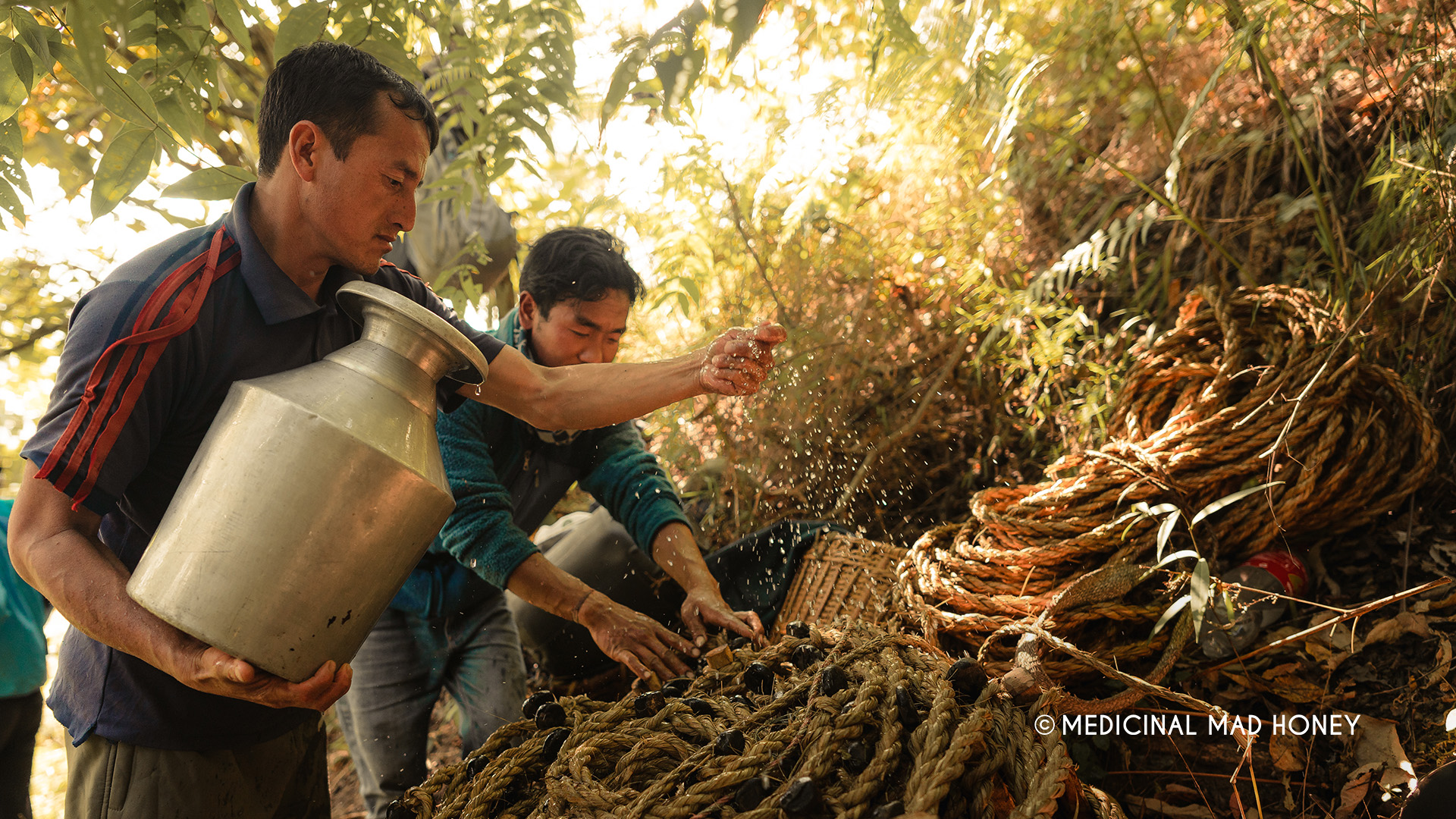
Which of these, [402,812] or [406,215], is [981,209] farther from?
[402,812]

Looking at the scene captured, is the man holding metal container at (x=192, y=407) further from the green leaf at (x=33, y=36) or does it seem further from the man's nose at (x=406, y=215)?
the green leaf at (x=33, y=36)

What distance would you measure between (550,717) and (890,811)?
2.57 feet

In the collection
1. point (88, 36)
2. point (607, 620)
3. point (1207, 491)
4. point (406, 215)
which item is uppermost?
point (88, 36)

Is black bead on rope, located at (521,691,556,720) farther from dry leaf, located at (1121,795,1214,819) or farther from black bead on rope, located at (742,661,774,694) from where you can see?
dry leaf, located at (1121,795,1214,819)

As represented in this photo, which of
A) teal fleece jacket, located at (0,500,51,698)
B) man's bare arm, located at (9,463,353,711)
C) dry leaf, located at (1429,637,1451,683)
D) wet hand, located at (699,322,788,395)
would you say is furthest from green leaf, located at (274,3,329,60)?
dry leaf, located at (1429,637,1451,683)

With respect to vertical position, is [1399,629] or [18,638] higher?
[18,638]

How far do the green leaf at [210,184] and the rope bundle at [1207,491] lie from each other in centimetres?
190

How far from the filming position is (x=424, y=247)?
12.0 feet

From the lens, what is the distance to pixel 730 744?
1246 millimetres

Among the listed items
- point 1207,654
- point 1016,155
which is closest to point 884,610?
point 1207,654

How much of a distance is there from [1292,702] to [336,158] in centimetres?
249

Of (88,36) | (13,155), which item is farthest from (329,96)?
(88,36)

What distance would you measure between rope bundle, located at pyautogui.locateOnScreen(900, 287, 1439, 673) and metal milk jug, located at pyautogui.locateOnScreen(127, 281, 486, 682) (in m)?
1.38

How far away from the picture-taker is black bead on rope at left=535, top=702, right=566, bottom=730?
1577 mm
